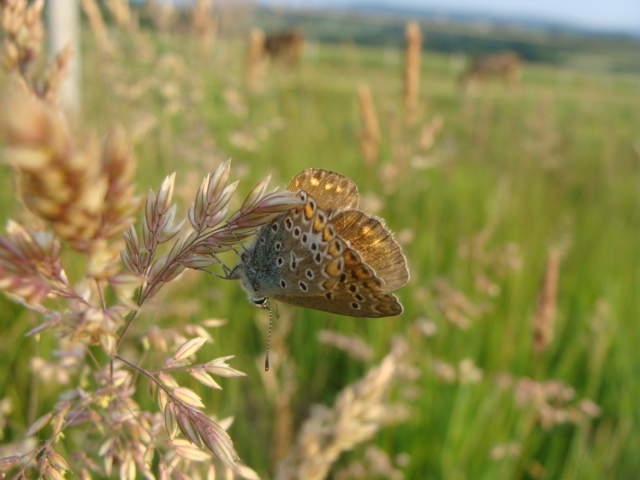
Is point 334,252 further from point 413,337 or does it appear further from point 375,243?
point 413,337

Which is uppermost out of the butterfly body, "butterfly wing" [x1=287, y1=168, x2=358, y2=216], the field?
"butterfly wing" [x1=287, y1=168, x2=358, y2=216]

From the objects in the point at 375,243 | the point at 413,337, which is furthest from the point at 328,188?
the point at 413,337

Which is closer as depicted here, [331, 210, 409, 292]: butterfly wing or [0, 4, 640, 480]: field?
[331, 210, 409, 292]: butterfly wing

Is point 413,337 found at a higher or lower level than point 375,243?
lower

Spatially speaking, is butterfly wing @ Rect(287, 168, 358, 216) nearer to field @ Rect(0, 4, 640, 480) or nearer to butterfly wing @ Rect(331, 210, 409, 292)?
butterfly wing @ Rect(331, 210, 409, 292)

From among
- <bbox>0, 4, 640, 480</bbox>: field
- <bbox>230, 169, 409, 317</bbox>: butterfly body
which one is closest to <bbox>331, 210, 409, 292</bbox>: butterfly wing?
<bbox>230, 169, 409, 317</bbox>: butterfly body

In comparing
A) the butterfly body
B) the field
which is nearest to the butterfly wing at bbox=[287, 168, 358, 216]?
the butterfly body

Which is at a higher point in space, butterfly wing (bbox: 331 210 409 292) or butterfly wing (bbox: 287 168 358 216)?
butterfly wing (bbox: 287 168 358 216)

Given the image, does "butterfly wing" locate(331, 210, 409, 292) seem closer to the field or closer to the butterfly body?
the butterfly body

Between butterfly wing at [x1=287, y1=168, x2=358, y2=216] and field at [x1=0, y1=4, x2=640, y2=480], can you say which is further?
field at [x1=0, y1=4, x2=640, y2=480]

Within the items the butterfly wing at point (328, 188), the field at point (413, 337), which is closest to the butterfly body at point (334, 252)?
the butterfly wing at point (328, 188)
